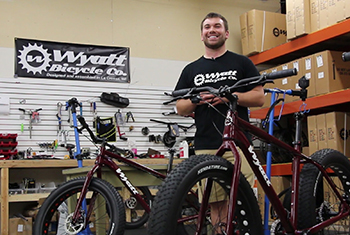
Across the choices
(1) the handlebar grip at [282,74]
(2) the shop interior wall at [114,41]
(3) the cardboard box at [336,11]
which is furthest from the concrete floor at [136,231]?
(3) the cardboard box at [336,11]

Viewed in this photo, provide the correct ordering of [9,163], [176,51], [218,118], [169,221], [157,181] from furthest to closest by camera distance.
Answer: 1. [176,51]
2. [9,163]
3. [157,181]
4. [218,118]
5. [169,221]

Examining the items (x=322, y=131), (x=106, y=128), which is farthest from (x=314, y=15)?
(x=106, y=128)

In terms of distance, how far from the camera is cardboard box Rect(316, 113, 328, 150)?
4543 mm

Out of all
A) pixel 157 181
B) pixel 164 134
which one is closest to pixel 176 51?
pixel 164 134

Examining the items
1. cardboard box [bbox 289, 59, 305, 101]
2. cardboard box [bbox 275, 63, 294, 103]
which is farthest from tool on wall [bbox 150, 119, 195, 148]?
cardboard box [bbox 289, 59, 305, 101]

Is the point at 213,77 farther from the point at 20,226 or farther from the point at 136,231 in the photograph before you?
the point at 20,226

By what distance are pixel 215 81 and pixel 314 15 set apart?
3009 millimetres

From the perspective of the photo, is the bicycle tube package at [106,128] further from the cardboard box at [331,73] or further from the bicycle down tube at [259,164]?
the bicycle down tube at [259,164]

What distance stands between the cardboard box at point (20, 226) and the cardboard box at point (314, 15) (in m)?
3.98

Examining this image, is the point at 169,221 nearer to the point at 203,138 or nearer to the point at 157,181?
the point at 203,138

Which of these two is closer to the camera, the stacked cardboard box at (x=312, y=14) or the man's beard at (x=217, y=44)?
the man's beard at (x=217, y=44)

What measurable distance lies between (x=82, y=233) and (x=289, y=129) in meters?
3.60

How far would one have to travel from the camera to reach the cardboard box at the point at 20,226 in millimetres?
4332

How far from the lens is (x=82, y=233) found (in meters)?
2.98
